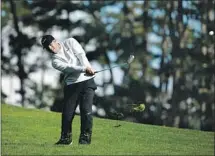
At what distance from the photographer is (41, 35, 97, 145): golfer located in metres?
7.06

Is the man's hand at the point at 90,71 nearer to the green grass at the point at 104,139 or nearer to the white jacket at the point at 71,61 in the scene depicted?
the white jacket at the point at 71,61

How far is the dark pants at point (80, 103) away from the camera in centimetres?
717

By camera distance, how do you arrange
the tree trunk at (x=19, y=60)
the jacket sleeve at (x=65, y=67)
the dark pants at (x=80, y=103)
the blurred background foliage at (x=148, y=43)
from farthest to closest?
1. the tree trunk at (x=19, y=60)
2. the blurred background foliage at (x=148, y=43)
3. the dark pants at (x=80, y=103)
4. the jacket sleeve at (x=65, y=67)

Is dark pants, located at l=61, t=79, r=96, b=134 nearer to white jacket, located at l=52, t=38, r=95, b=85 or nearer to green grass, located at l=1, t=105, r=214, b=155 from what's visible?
A: white jacket, located at l=52, t=38, r=95, b=85

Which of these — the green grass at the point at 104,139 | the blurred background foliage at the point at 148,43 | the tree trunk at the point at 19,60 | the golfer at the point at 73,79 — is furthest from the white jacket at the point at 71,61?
the tree trunk at the point at 19,60

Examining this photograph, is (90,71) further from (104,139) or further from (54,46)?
(104,139)

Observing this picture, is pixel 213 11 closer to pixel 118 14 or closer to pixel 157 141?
pixel 118 14

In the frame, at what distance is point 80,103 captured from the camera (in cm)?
723

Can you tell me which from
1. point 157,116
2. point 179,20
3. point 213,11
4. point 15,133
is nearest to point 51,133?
point 15,133

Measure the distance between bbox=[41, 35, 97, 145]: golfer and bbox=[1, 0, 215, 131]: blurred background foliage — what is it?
13.9 metres

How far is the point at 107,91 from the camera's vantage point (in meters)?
21.9

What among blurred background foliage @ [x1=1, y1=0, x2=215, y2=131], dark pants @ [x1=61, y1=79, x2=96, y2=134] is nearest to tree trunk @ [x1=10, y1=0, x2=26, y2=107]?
blurred background foliage @ [x1=1, y1=0, x2=215, y2=131]

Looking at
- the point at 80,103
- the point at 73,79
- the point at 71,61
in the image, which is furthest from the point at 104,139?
the point at 71,61

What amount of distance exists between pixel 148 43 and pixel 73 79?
66.0 ft
